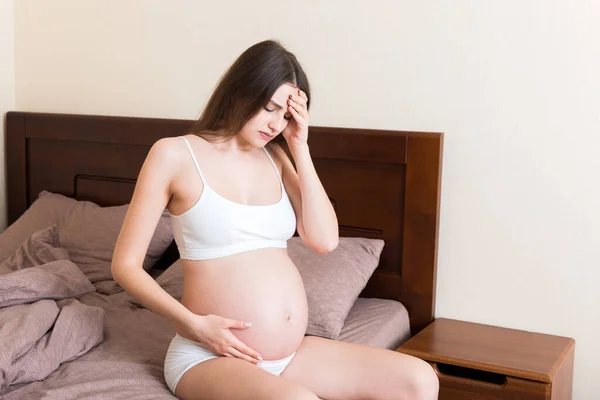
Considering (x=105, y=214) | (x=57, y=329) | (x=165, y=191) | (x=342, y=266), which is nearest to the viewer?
(x=165, y=191)

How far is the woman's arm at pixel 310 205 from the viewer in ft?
6.28

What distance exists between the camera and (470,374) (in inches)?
→ 92.5

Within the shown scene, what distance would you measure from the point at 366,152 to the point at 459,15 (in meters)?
0.53

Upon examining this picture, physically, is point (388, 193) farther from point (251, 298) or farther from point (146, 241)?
point (146, 241)

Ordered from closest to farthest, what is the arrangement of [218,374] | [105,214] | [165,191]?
[218,374], [165,191], [105,214]

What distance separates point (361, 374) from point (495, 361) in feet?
1.83

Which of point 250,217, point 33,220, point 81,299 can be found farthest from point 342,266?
point 33,220

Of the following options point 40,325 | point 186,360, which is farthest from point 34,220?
point 186,360

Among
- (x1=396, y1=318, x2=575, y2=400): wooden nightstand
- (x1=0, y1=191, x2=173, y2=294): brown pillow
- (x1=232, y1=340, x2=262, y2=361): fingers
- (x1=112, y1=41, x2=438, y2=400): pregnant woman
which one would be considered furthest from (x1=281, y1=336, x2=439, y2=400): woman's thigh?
(x1=0, y1=191, x2=173, y2=294): brown pillow

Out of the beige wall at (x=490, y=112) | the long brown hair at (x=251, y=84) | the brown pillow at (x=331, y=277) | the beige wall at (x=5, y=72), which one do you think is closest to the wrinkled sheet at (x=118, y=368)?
the brown pillow at (x=331, y=277)

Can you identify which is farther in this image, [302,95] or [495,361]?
[495,361]

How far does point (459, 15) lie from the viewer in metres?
2.47

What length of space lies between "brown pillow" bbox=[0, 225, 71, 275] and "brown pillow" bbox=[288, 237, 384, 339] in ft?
2.66

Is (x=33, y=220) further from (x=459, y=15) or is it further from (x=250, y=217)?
(x=459, y=15)
